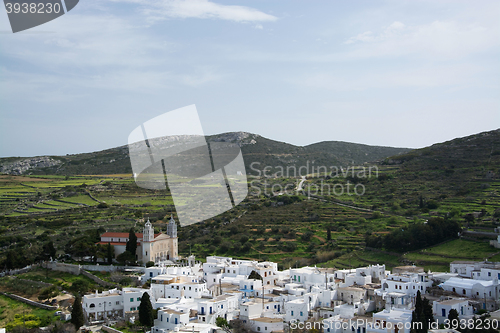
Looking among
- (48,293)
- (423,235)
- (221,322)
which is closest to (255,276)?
(221,322)

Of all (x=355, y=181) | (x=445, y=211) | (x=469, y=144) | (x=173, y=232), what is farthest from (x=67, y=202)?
(x=469, y=144)

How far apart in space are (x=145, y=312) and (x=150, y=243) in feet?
36.5

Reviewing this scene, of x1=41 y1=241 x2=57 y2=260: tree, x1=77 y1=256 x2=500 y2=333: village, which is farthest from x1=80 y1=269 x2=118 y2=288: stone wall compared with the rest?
x1=41 y1=241 x2=57 y2=260: tree

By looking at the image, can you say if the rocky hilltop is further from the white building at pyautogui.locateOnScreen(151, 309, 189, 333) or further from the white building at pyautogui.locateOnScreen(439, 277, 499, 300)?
the white building at pyautogui.locateOnScreen(439, 277, 499, 300)

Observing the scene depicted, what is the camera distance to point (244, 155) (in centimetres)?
8344

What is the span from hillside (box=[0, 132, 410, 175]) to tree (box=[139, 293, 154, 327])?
53194 millimetres

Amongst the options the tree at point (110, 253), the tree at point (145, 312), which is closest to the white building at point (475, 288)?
the tree at point (145, 312)

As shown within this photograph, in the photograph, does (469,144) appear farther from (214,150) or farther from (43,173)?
(43,173)

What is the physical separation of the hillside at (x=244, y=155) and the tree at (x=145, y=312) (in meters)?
53.2

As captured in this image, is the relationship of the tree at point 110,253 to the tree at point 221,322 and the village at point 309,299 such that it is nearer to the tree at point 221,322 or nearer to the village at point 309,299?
the village at point 309,299

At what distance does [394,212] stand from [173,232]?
806 inches

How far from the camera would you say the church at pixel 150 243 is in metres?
32.7

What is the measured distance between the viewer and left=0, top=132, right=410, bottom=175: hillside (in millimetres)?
83062

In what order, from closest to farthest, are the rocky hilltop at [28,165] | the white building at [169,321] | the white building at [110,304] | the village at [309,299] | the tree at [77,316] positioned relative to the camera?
1. the village at [309,299]
2. the white building at [169,321]
3. the tree at [77,316]
4. the white building at [110,304]
5. the rocky hilltop at [28,165]
